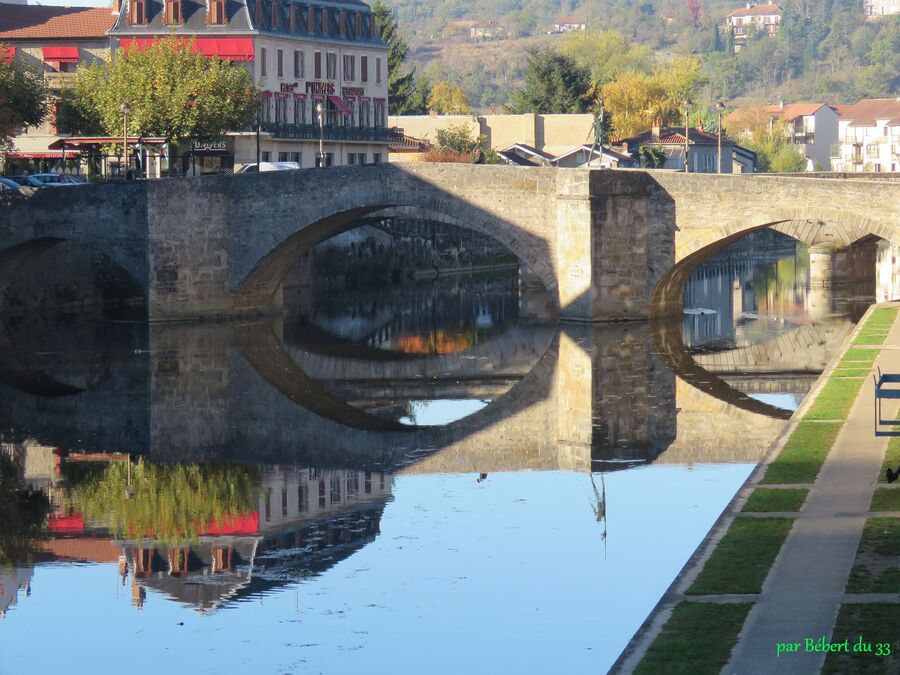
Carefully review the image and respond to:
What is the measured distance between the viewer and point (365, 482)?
2445 cm

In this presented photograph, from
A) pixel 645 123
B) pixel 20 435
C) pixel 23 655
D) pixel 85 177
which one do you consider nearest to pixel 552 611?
pixel 23 655

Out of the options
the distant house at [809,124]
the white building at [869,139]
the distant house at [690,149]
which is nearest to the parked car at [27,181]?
the distant house at [690,149]

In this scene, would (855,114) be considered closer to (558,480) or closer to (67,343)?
(67,343)

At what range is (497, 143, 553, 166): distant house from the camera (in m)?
80.3

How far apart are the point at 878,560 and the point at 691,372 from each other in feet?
62.9

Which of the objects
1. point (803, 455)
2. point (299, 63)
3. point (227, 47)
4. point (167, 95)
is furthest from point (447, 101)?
point (803, 455)

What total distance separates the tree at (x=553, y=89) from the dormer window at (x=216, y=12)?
3189 cm

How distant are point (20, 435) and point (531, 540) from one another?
12.8 metres

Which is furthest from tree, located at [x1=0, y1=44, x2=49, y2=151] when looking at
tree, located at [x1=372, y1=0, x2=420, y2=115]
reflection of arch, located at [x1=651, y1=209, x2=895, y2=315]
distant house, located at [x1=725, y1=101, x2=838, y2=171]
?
distant house, located at [x1=725, y1=101, x2=838, y2=171]

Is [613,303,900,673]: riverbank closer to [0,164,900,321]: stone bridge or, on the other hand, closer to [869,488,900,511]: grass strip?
[869,488,900,511]: grass strip

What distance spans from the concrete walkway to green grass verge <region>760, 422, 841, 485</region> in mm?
167

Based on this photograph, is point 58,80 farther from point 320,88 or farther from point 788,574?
point 788,574

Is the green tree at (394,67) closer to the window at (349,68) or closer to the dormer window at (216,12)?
the window at (349,68)

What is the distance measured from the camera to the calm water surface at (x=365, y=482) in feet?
55.2
